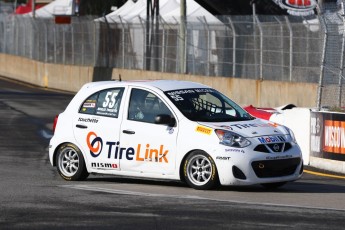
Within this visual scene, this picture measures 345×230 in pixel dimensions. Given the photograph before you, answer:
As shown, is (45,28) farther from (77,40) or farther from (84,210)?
(84,210)

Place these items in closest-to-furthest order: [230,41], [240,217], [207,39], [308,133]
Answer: [240,217] < [308,133] < [230,41] < [207,39]

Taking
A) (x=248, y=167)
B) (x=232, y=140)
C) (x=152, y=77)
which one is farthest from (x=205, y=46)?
(x=248, y=167)

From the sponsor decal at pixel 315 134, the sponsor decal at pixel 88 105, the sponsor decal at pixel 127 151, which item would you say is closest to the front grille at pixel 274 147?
the sponsor decal at pixel 127 151

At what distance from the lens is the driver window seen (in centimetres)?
1429

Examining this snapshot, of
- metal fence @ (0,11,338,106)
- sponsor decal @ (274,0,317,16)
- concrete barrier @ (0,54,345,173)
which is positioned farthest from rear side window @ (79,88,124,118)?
sponsor decal @ (274,0,317,16)

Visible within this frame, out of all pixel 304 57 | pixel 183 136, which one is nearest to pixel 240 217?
pixel 183 136

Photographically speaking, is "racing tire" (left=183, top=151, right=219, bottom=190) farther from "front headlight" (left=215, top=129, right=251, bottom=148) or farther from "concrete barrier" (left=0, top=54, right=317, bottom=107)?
"concrete barrier" (left=0, top=54, right=317, bottom=107)

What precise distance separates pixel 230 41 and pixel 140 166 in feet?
65.4

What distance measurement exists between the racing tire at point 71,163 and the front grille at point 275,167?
2.68 meters

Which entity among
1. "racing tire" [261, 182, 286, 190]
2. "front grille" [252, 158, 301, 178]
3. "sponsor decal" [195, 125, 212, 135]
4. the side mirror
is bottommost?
"racing tire" [261, 182, 286, 190]

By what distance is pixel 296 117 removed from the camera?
1889 cm

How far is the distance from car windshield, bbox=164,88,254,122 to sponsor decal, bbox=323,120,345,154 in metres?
3.24

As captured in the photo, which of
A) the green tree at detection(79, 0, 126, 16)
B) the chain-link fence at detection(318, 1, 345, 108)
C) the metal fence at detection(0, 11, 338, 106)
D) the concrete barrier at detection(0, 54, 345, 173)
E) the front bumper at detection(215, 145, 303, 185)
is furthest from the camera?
the green tree at detection(79, 0, 126, 16)

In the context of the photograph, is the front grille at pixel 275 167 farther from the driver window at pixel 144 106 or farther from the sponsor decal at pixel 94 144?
the sponsor decal at pixel 94 144
